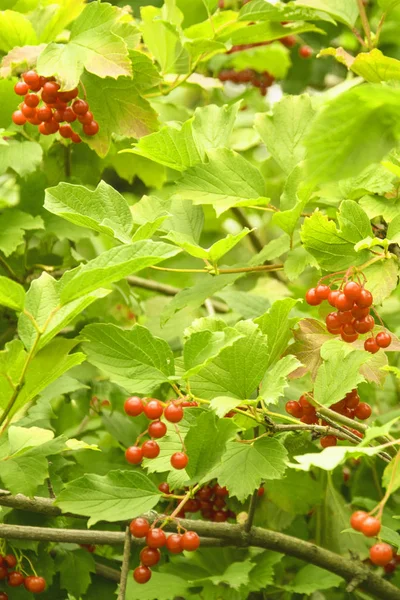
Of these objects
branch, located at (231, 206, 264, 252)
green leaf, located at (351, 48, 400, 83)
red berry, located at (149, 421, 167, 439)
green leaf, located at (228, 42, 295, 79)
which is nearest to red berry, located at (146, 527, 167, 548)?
red berry, located at (149, 421, 167, 439)

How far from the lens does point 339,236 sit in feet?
3.37

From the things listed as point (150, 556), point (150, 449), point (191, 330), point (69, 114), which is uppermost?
point (69, 114)

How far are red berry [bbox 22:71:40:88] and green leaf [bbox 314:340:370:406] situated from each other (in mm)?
678

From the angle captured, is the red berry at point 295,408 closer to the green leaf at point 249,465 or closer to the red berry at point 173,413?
the green leaf at point 249,465

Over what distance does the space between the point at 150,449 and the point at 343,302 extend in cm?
30

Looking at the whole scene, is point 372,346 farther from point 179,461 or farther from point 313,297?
point 179,461

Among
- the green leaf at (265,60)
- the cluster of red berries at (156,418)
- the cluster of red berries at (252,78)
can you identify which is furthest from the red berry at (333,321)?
the cluster of red berries at (252,78)

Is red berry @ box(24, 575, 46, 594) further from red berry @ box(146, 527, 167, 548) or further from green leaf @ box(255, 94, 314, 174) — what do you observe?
green leaf @ box(255, 94, 314, 174)

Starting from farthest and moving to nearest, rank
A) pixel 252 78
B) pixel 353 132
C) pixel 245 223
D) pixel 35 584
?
pixel 252 78, pixel 245 223, pixel 35 584, pixel 353 132

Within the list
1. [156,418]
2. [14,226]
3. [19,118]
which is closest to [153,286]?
[14,226]

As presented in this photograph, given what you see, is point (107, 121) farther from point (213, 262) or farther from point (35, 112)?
point (213, 262)

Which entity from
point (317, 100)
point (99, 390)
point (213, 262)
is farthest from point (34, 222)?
point (317, 100)

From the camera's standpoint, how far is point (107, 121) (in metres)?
1.38

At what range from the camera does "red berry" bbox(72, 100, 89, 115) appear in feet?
4.34
